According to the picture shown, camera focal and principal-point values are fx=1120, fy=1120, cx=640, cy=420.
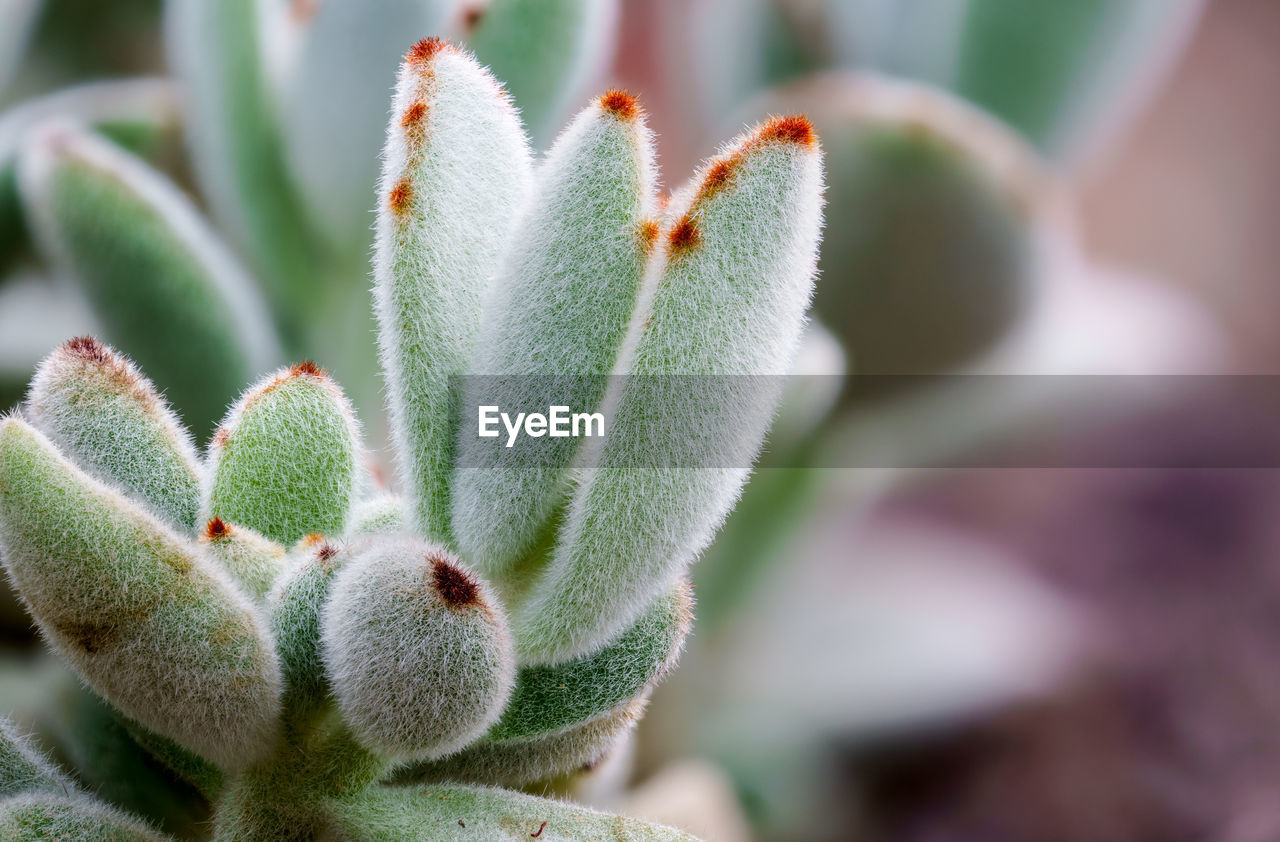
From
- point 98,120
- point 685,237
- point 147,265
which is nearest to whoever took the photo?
point 685,237

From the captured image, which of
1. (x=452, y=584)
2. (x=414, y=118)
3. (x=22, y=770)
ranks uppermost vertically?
(x=414, y=118)

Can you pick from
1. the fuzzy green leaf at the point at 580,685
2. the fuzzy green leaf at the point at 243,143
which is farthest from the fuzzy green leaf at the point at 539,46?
the fuzzy green leaf at the point at 580,685

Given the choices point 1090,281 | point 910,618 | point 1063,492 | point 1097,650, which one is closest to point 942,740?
point 910,618

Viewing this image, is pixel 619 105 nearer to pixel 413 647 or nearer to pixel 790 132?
pixel 790 132

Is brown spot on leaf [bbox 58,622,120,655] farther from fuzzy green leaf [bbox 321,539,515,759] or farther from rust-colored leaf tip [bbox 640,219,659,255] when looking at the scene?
rust-colored leaf tip [bbox 640,219,659,255]

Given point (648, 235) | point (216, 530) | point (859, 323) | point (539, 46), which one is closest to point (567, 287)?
point (648, 235)

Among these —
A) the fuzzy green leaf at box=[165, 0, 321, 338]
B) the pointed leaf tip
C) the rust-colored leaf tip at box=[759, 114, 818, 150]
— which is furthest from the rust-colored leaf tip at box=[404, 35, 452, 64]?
the fuzzy green leaf at box=[165, 0, 321, 338]

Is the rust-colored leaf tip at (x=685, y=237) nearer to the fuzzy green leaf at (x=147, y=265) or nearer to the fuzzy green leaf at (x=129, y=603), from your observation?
the fuzzy green leaf at (x=129, y=603)

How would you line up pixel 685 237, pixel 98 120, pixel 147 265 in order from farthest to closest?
pixel 98 120 → pixel 147 265 → pixel 685 237
